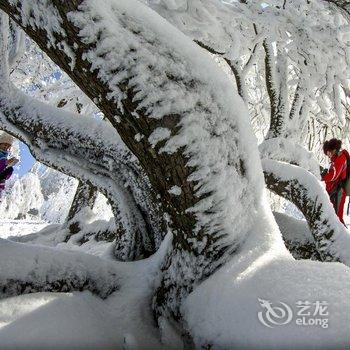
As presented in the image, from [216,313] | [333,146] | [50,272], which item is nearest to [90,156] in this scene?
[50,272]

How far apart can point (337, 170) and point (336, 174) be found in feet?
0.16

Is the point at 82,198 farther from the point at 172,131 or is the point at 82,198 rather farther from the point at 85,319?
the point at 172,131

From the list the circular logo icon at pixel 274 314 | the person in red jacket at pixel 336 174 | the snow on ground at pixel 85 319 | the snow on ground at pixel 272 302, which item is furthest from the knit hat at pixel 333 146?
the circular logo icon at pixel 274 314

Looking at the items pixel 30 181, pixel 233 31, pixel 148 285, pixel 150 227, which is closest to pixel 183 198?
pixel 148 285

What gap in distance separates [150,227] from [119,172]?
0.50 meters

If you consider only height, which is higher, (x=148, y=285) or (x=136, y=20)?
(x=136, y=20)

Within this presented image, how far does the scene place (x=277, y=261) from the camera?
5.69ft

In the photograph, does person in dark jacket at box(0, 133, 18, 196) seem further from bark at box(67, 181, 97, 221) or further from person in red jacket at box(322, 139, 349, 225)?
person in red jacket at box(322, 139, 349, 225)

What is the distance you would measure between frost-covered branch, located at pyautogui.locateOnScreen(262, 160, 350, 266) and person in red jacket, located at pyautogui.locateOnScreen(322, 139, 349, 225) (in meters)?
1.01

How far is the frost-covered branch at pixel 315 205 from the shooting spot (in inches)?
127

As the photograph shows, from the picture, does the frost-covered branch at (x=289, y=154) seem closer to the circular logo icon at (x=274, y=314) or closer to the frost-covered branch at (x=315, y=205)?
the frost-covered branch at (x=315, y=205)

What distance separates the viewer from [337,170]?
4512 mm

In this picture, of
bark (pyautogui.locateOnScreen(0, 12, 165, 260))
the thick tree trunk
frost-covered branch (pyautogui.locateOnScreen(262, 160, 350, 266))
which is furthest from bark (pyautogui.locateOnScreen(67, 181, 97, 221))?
frost-covered branch (pyautogui.locateOnScreen(262, 160, 350, 266))

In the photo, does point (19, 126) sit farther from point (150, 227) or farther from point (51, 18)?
point (51, 18)
